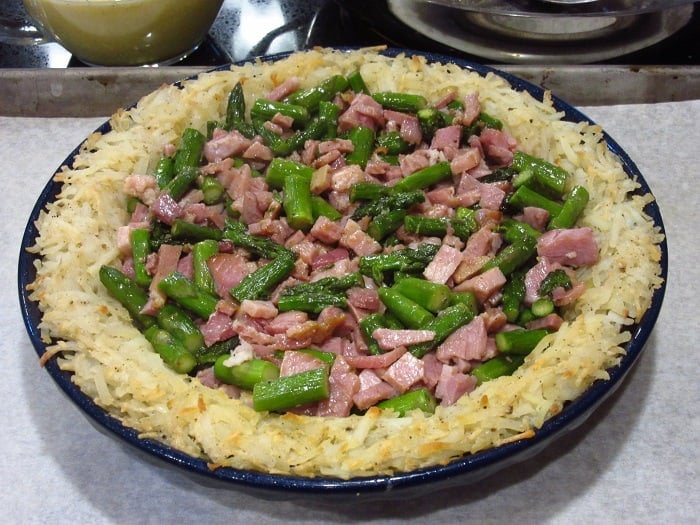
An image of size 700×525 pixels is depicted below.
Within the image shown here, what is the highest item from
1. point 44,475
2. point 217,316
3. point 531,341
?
point 531,341

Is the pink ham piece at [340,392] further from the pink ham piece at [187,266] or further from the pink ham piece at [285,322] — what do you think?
the pink ham piece at [187,266]

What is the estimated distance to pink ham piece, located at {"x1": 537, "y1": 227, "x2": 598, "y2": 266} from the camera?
2.48m

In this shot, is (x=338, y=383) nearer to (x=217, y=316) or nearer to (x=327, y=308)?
(x=327, y=308)

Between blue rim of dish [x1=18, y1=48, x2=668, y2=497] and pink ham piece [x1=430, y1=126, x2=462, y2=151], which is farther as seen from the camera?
pink ham piece [x1=430, y1=126, x2=462, y2=151]

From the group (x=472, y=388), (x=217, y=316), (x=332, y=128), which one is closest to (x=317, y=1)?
(x=332, y=128)

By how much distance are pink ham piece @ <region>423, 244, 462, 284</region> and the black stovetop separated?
207 cm

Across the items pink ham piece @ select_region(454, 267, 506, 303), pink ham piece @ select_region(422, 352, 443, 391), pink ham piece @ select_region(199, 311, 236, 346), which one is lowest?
pink ham piece @ select_region(199, 311, 236, 346)

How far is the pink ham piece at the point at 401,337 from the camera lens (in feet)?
7.59

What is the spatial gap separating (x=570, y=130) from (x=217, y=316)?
1.53m

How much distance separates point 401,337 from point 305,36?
2.93m

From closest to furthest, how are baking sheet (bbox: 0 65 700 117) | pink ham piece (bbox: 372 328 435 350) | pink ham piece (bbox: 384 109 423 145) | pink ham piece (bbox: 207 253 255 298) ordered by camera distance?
pink ham piece (bbox: 372 328 435 350), pink ham piece (bbox: 207 253 255 298), pink ham piece (bbox: 384 109 423 145), baking sheet (bbox: 0 65 700 117)

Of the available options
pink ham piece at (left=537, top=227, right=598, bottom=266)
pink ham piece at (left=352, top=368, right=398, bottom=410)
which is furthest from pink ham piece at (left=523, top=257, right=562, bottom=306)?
pink ham piece at (left=352, top=368, right=398, bottom=410)

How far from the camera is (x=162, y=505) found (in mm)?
2516

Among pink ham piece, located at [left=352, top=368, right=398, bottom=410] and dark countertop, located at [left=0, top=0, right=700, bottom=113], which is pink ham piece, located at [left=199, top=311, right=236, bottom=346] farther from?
dark countertop, located at [left=0, top=0, right=700, bottom=113]
